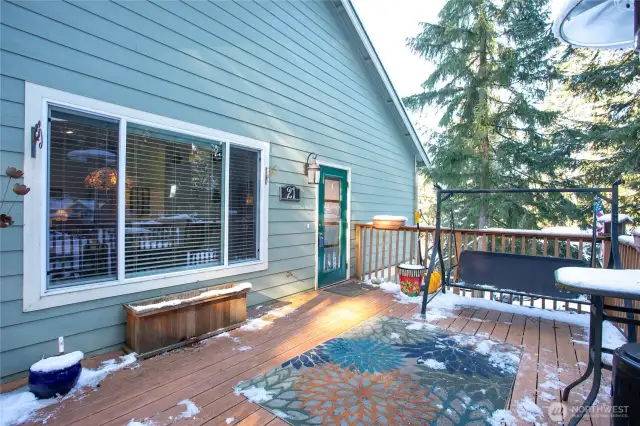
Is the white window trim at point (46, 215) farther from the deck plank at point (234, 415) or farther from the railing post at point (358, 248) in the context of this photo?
the railing post at point (358, 248)

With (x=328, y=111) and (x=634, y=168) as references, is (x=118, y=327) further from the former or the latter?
(x=634, y=168)

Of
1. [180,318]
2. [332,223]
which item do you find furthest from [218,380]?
[332,223]

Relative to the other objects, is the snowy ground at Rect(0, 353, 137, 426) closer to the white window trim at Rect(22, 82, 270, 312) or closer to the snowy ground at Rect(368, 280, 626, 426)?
the white window trim at Rect(22, 82, 270, 312)

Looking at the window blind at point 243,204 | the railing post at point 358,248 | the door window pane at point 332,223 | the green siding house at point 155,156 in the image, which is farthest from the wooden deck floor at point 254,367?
the railing post at point 358,248

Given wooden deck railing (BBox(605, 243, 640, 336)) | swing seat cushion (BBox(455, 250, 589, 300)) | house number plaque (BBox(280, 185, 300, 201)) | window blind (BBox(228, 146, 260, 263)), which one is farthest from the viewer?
house number plaque (BBox(280, 185, 300, 201))

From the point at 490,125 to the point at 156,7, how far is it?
809 centimetres

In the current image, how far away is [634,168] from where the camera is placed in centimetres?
637

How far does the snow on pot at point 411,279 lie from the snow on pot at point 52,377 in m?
3.75

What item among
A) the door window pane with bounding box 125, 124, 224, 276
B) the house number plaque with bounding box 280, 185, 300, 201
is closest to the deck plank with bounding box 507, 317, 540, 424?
the door window pane with bounding box 125, 124, 224, 276

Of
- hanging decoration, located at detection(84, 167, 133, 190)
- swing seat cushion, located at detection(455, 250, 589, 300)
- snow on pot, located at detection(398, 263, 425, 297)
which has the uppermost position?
hanging decoration, located at detection(84, 167, 133, 190)

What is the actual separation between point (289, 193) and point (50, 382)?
3.00 metres

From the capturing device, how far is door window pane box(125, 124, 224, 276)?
284cm

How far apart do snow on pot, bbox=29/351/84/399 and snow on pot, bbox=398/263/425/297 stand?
3748mm

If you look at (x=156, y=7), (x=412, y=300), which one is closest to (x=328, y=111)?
(x=156, y=7)
